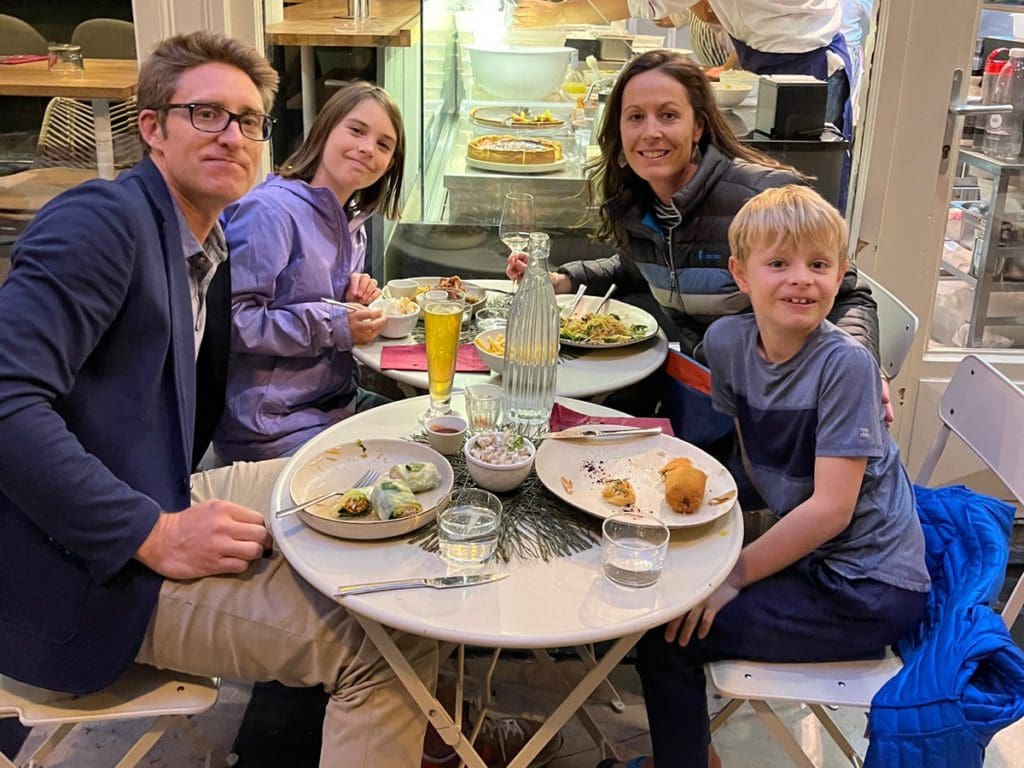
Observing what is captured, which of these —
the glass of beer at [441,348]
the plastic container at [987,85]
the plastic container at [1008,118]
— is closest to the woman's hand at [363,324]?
the glass of beer at [441,348]

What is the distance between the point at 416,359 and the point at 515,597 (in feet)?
2.75

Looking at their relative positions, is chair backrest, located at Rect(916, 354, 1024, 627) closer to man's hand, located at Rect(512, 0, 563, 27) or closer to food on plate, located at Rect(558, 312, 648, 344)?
food on plate, located at Rect(558, 312, 648, 344)

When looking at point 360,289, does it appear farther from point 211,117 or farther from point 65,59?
point 65,59

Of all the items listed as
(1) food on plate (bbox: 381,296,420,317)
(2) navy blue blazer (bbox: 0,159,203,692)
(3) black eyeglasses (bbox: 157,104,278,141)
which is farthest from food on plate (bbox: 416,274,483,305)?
(2) navy blue blazer (bbox: 0,159,203,692)

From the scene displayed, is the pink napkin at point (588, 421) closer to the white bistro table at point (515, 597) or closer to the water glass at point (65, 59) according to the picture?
the white bistro table at point (515, 597)

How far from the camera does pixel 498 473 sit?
4.99 feet

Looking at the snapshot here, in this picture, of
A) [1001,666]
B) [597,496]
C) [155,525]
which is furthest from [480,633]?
[1001,666]

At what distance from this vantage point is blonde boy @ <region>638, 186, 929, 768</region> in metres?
1.57

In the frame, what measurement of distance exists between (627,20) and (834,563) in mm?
2027

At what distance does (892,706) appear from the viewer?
4.72ft

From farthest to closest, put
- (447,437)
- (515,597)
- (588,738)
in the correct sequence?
(588,738) < (447,437) < (515,597)

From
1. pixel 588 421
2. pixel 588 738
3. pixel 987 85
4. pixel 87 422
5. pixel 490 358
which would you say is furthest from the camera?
pixel 987 85

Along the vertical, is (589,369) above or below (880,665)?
above

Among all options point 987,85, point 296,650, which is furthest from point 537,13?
point 296,650
